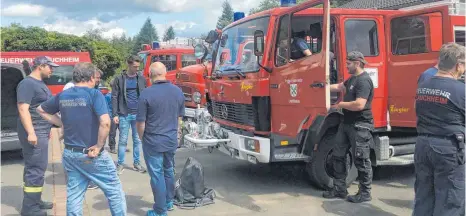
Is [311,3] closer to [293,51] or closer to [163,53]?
[293,51]

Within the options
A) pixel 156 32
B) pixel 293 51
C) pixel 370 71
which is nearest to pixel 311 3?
pixel 293 51

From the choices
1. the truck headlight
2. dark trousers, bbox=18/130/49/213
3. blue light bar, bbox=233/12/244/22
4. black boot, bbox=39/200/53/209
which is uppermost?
blue light bar, bbox=233/12/244/22

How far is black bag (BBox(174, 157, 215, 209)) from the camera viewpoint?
5.33 m

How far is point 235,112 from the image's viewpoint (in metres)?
6.14

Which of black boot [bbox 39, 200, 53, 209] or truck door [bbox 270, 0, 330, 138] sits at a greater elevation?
truck door [bbox 270, 0, 330, 138]

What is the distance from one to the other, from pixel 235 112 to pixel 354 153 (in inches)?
68.1

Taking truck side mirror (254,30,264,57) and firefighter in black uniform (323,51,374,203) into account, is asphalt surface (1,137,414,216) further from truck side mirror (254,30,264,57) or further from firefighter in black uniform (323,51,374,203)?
truck side mirror (254,30,264,57)

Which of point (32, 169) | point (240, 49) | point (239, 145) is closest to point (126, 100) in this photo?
point (240, 49)

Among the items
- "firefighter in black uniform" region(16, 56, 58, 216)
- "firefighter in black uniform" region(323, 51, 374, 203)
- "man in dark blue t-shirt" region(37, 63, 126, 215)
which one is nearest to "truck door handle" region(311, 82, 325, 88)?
"firefighter in black uniform" region(323, 51, 374, 203)

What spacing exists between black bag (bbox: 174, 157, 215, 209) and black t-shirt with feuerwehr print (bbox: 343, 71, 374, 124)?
1878mm

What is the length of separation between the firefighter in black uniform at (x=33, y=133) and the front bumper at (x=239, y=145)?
1.95 meters

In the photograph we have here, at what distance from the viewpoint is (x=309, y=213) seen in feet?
16.5

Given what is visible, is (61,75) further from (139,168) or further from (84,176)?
(84,176)

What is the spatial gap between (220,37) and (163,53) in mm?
4799
